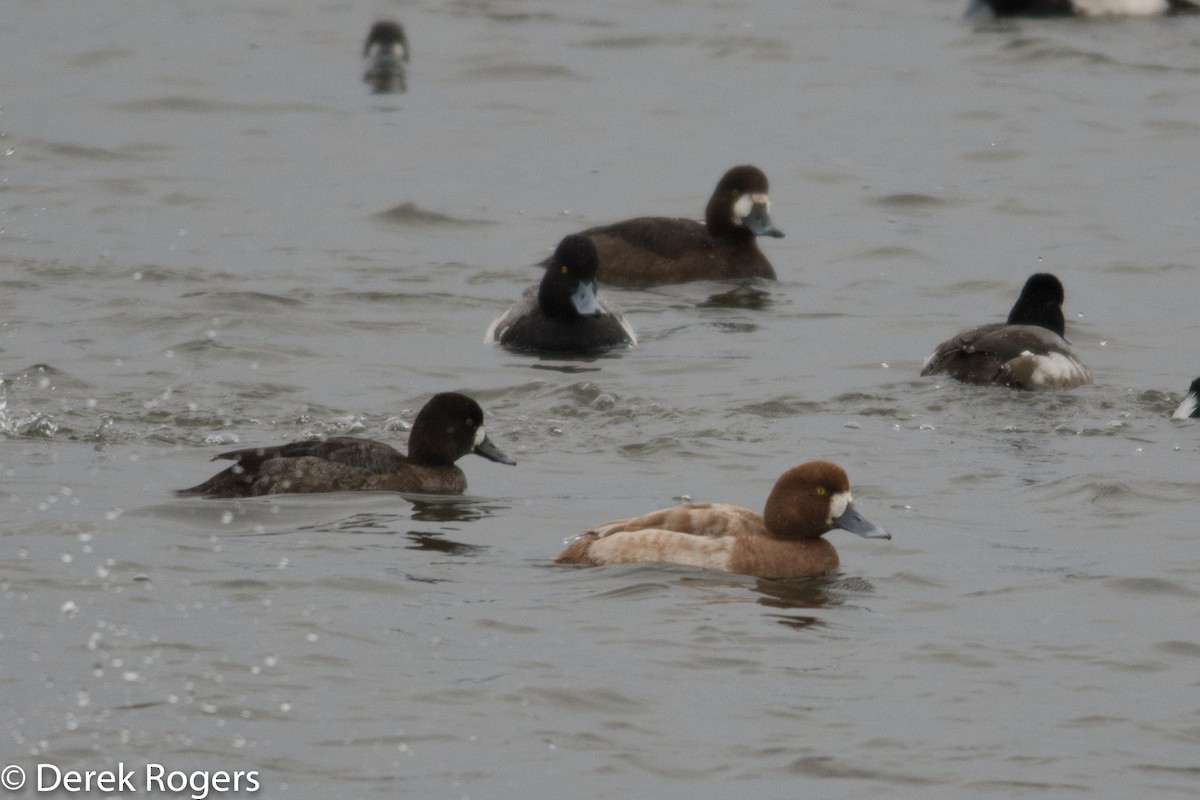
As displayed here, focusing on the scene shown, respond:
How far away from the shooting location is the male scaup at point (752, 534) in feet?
29.1

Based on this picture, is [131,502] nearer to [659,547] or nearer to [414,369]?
[659,547]

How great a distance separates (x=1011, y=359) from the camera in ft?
41.0

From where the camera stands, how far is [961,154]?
22.5 m

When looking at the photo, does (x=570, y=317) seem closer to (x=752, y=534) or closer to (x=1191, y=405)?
(x=1191, y=405)

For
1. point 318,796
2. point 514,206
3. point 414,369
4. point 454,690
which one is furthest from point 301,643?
point 514,206

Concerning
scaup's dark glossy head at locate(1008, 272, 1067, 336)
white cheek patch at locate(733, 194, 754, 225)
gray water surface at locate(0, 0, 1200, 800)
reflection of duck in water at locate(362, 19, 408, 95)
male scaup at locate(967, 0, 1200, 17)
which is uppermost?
male scaup at locate(967, 0, 1200, 17)

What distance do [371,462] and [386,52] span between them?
1717 cm

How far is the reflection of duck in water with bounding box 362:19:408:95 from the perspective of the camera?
2662 cm

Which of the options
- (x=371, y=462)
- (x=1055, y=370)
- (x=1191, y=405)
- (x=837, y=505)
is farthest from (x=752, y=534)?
(x=1055, y=370)

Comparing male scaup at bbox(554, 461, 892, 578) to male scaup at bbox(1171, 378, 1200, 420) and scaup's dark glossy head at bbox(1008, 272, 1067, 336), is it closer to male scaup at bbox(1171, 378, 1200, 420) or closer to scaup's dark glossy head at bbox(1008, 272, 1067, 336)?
male scaup at bbox(1171, 378, 1200, 420)

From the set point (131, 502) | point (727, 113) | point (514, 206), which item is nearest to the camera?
point (131, 502)

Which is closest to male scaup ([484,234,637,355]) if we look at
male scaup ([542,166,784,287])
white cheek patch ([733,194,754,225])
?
male scaup ([542,166,784,287])

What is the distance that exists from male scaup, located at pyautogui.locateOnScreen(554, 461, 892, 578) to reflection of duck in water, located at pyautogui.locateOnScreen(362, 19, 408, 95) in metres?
18.2

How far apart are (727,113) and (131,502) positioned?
15.6 m
